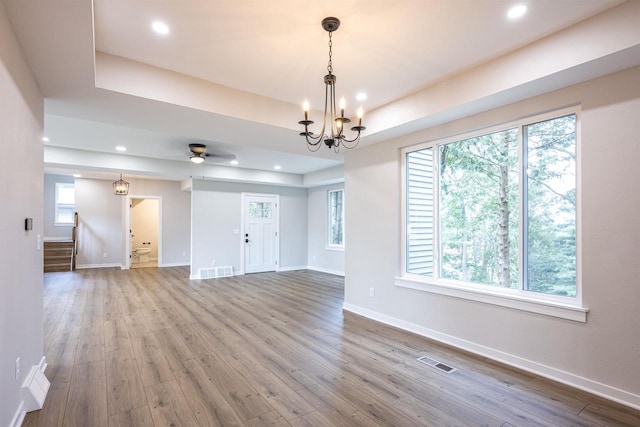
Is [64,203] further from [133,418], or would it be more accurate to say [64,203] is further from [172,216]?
[133,418]

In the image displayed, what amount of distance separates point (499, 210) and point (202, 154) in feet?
16.3

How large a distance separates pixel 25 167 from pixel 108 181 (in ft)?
27.9

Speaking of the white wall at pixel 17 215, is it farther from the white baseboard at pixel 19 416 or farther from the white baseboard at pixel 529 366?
the white baseboard at pixel 529 366

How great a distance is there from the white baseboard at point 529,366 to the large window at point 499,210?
603 mm

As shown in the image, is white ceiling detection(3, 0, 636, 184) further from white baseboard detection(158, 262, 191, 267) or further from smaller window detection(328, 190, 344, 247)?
white baseboard detection(158, 262, 191, 267)

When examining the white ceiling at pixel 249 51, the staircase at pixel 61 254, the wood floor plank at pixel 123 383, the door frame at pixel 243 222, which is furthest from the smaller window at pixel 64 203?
the wood floor plank at pixel 123 383

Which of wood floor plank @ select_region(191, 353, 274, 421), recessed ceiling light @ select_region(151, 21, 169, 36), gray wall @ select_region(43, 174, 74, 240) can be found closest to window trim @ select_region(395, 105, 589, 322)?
wood floor plank @ select_region(191, 353, 274, 421)

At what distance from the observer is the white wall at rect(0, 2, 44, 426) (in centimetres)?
180

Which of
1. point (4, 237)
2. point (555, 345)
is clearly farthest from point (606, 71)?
point (4, 237)

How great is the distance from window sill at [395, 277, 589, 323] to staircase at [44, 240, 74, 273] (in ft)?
31.0

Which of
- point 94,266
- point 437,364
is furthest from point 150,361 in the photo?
point 94,266

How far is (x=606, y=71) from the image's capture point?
244 cm

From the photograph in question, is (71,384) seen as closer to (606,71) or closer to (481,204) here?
(481,204)

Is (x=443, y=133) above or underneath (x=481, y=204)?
above
